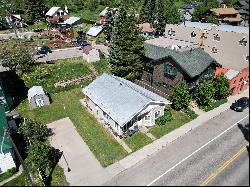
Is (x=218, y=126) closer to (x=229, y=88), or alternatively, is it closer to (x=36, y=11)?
(x=229, y=88)

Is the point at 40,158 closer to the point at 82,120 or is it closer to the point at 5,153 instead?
the point at 5,153

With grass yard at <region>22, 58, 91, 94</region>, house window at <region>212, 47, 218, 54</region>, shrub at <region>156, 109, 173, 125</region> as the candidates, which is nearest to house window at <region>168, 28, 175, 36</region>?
house window at <region>212, 47, 218, 54</region>

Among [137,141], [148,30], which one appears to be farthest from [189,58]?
[148,30]

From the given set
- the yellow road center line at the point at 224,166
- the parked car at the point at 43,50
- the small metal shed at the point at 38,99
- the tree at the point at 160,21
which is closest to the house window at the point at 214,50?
the yellow road center line at the point at 224,166

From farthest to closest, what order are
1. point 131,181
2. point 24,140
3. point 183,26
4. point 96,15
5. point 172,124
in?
point 96,15 → point 183,26 → point 172,124 → point 24,140 → point 131,181

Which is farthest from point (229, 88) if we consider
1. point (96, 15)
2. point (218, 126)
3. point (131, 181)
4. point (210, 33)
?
point (96, 15)

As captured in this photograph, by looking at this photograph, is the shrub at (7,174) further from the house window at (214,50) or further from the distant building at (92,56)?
the house window at (214,50)

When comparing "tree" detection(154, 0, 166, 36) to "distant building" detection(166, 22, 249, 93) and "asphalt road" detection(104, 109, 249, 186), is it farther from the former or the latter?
"asphalt road" detection(104, 109, 249, 186)
